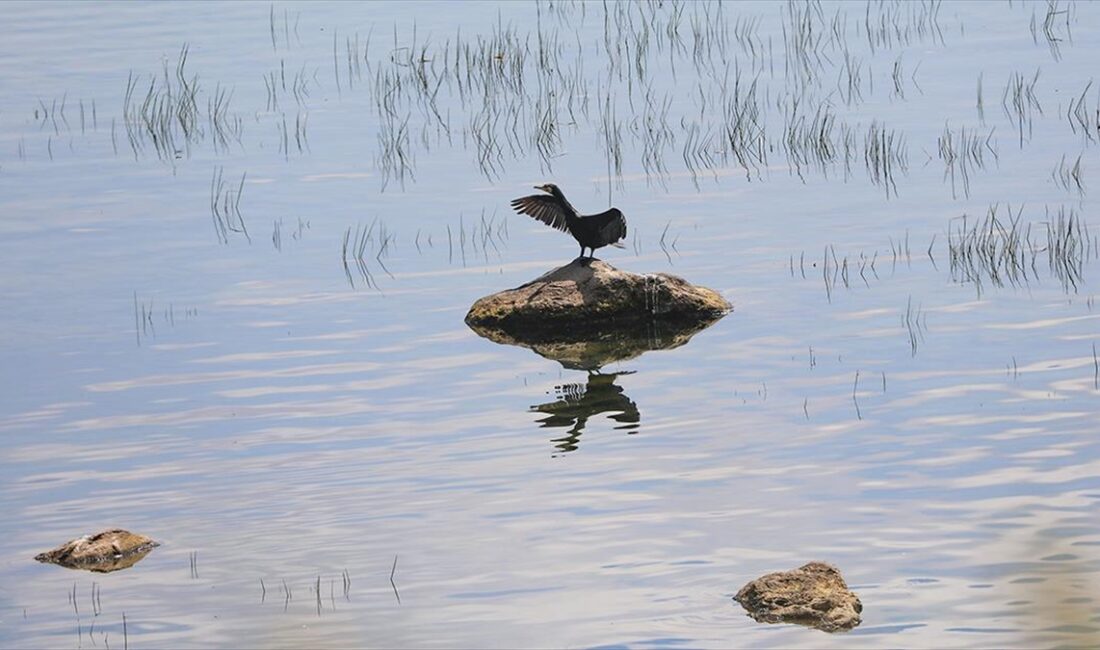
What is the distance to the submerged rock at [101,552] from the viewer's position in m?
9.30

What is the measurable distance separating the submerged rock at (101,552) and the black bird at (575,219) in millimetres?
4616

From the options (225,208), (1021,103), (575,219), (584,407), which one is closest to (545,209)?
(575,219)

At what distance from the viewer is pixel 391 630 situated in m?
8.33

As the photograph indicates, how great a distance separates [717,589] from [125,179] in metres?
11.6

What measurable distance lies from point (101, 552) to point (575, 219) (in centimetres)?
504

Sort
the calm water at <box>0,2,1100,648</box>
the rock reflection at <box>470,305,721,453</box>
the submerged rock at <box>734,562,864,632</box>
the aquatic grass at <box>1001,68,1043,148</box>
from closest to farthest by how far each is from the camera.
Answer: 1. the submerged rock at <box>734,562,864,632</box>
2. the calm water at <box>0,2,1100,648</box>
3. the rock reflection at <box>470,305,721,453</box>
4. the aquatic grass at <box>1001,68,1043,148</box>

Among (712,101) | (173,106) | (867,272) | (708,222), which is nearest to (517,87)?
(712,101)

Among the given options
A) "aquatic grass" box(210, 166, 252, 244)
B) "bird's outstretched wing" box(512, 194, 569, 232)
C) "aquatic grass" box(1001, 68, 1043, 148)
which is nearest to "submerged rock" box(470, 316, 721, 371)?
"bird's outstretched wing" box(512, 194, 569, 232)

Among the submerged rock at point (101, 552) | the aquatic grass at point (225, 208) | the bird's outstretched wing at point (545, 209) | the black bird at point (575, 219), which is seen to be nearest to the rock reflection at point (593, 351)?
the black bird at point (575, 219)

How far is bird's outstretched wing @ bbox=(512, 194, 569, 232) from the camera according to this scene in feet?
44.9

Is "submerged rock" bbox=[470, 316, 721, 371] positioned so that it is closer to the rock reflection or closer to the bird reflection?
the rock reflection

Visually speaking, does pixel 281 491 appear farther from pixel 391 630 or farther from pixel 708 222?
pixel 708 222

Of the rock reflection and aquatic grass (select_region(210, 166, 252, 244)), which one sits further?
aquatic grass (select_region(210, 166, 252, 244))

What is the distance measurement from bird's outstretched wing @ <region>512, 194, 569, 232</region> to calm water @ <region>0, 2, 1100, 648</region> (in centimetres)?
95
